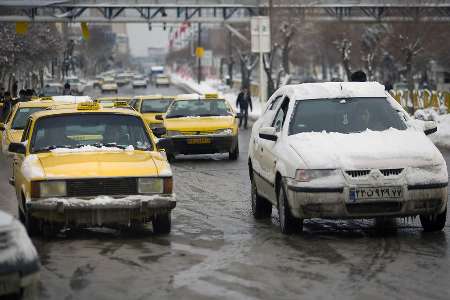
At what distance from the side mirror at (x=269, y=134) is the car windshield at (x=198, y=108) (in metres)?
13.2

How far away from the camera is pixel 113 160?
39.1ft

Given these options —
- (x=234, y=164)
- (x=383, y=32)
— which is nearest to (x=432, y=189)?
(x=234, y=164)

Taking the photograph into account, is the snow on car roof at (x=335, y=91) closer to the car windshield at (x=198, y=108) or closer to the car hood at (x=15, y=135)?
the car hood at (x=15, y=135)

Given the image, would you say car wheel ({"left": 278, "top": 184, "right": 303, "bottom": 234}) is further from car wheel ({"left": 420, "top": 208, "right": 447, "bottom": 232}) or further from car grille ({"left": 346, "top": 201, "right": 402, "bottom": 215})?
car wheel ({"left": 420, "top": 208, "right": 447, "bottom": 232})

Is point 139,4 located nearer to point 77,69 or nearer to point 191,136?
point 191,136

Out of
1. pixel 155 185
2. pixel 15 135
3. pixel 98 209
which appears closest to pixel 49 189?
pixel 98 209

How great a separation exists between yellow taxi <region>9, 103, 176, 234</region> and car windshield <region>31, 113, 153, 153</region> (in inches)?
0.5

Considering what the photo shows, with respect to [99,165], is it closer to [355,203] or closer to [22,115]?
[355,203]

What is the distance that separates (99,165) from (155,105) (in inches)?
839

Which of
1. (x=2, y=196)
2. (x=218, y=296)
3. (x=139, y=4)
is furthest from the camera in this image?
(x=139, y=4)

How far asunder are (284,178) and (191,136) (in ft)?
43.4

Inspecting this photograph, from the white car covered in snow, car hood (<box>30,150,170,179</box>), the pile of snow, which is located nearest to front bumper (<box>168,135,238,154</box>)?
the white car covered in snow

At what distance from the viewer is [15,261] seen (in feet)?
23.8

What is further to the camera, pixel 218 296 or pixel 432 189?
pixel 432 189
